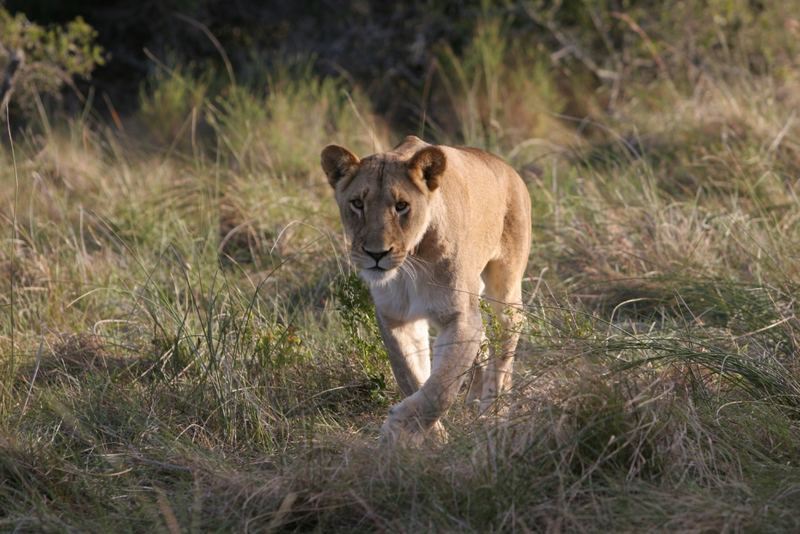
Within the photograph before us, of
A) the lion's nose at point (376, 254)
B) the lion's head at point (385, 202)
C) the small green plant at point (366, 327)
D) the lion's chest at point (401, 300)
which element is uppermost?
the lion's head at point (385, 202)

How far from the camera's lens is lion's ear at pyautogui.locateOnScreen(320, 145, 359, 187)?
4.23 metres

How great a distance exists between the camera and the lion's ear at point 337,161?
4.23 m

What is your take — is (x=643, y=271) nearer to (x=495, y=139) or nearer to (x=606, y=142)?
(x=495, y=139)

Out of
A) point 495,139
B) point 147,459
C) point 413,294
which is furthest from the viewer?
point 495,139

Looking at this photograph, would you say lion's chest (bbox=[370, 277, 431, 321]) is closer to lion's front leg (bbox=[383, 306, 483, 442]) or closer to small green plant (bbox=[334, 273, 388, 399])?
lion's front leg (bbox=[383, 306, 483, 442])

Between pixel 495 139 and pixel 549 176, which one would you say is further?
pixel 495 139

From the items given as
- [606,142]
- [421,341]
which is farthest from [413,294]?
[606,142]

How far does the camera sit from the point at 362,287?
477 centimetres

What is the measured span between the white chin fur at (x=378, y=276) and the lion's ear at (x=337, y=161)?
0.41m

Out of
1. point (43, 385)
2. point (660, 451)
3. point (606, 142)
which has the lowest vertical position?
point (606, 142)

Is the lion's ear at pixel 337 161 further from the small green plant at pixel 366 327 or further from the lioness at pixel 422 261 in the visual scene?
the small green plant at pixel 366 327

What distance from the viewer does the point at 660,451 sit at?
3.55 metres

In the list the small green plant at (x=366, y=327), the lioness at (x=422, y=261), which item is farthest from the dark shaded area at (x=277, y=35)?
the lioness at (x=422, y=261)

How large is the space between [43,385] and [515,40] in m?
6.55
